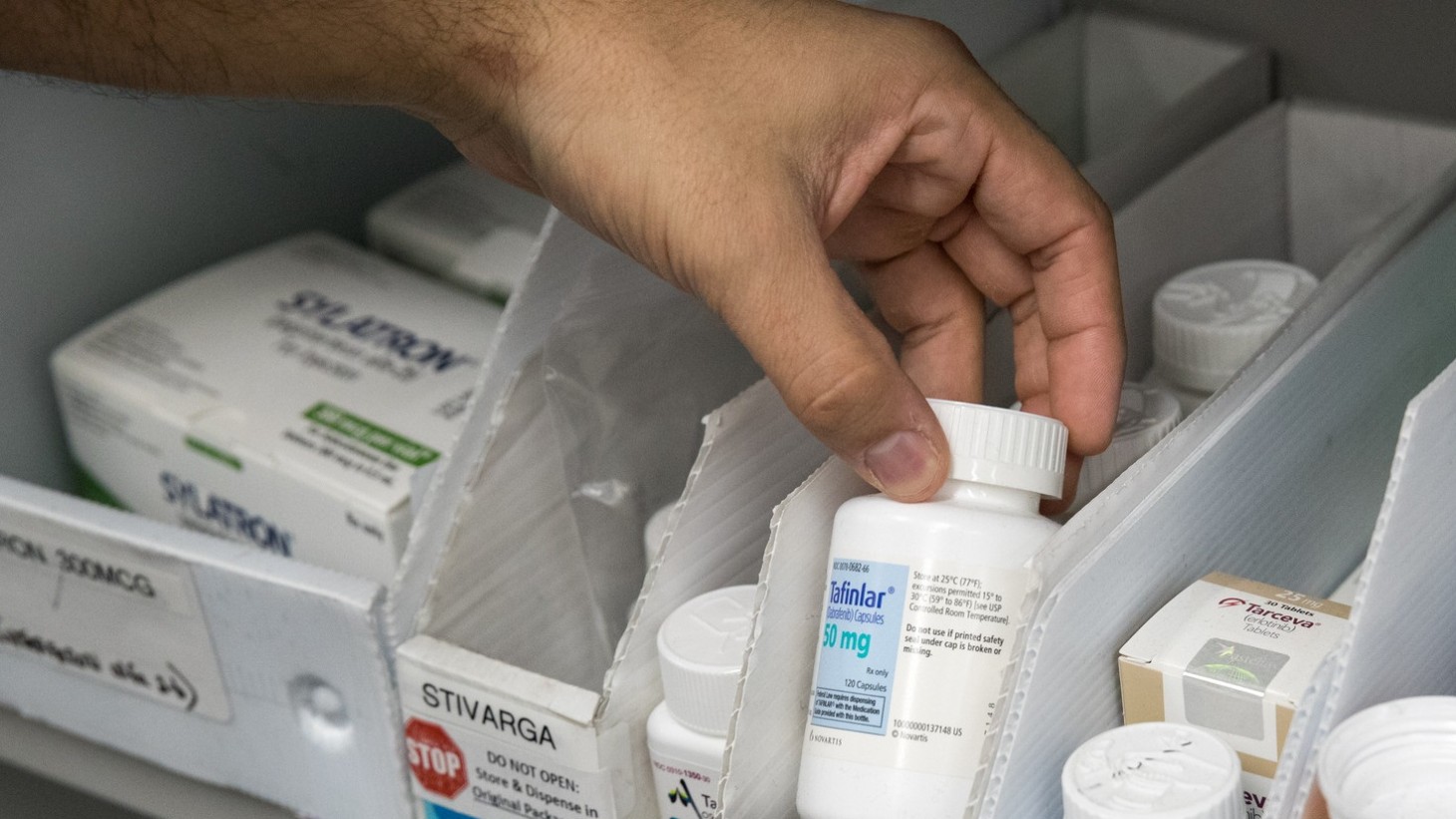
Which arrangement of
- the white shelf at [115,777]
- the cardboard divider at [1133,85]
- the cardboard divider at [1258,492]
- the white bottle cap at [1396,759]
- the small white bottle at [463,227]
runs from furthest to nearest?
the small white bottle at [463,227] → the cardboard divider at [1133,85] → the white shelf at [115,777] → the cardboard divider at [1258,492] → the white bottle cap at [1396,759]

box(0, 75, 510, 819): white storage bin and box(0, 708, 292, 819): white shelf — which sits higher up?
box(0, 75, 510, 819): white storage bin

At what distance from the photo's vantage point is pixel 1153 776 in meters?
0.58

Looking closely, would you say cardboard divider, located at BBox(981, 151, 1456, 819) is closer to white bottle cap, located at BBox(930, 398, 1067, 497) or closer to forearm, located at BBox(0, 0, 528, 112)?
white bottle cap, located at BBox(930, 398, 1067, 497)

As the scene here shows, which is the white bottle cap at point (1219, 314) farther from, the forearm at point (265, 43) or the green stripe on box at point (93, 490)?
the green stripe on box at point (93, 490)

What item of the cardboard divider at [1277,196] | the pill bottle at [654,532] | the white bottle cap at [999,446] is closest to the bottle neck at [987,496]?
the white bottle cap at [999,446]

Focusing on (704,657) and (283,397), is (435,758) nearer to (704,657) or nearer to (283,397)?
(704,657)

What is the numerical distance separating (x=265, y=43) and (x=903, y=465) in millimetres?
328

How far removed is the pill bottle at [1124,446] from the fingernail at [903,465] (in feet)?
0.57

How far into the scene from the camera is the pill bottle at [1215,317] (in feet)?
3.00

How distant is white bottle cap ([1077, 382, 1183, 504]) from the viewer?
0.81 meters

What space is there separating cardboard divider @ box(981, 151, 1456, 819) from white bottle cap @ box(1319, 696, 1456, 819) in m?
0.02

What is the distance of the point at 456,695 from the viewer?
797mm

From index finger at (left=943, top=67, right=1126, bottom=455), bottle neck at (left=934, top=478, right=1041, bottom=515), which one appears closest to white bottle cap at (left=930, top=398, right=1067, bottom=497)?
bottle neck at (left=934, top=478, right=1041, bottom=515)

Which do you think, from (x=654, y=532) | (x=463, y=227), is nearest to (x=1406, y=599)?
(x=654, y=532)
